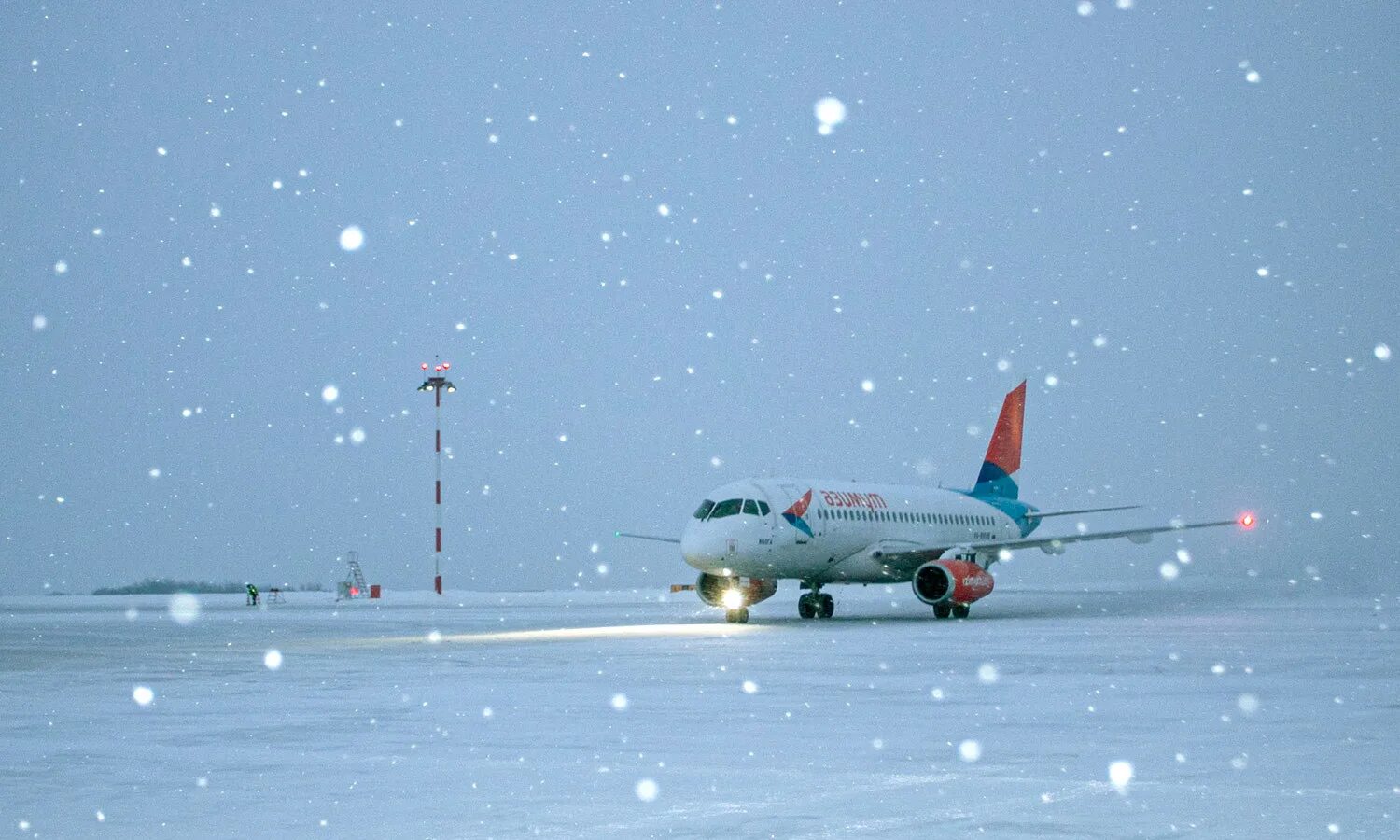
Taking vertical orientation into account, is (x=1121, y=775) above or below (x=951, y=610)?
below

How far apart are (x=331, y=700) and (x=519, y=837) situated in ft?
26.5

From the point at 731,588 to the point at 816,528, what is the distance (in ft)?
9.47

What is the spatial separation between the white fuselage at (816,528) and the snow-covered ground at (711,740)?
10.4 metres

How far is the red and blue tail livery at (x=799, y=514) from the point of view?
36625mm

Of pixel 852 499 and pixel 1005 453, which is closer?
pixel 852 499

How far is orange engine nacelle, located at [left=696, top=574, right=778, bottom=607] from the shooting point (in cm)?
3619

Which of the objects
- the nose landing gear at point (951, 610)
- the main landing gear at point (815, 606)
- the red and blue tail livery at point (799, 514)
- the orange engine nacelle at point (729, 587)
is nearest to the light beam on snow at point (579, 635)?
the orange engine nacelle at point (729, 587)

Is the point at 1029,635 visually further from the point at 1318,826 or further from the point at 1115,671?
the point at 1318,826

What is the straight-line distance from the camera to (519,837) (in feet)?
25.1

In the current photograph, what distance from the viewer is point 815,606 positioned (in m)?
39.7

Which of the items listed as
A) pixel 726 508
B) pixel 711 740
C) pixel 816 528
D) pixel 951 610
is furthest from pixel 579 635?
pixel 711 740

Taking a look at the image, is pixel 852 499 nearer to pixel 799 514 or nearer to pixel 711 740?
pixel 799 514

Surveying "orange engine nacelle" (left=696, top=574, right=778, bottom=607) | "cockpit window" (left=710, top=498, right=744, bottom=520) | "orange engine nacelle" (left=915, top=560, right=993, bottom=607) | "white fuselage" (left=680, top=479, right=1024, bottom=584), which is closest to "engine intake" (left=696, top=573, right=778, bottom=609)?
"orange engine nacelle" (left=696, top=574, right=778, bottom=607)

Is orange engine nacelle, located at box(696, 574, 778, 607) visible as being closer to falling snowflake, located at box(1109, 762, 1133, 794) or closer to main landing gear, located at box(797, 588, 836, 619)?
main landing gear, located at box(797, 588, 836, 619)
